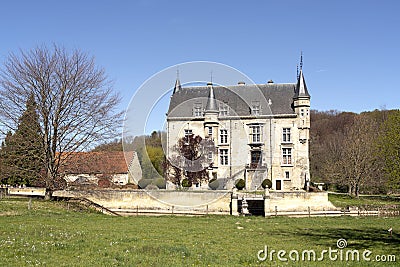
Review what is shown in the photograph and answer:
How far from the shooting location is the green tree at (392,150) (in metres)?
29.2

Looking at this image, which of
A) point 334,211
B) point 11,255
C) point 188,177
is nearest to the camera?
point 11,255

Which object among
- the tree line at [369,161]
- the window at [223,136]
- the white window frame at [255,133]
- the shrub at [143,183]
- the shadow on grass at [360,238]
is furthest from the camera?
the window at [223,136]

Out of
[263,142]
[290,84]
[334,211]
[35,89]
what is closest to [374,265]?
[334,211]

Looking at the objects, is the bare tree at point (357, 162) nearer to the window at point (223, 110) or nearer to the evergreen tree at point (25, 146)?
the window at point (223, 110)

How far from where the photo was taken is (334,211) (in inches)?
974

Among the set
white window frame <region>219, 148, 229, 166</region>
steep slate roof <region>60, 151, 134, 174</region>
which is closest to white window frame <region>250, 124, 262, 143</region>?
white window frame <region>219, 148, 229, 166</region>

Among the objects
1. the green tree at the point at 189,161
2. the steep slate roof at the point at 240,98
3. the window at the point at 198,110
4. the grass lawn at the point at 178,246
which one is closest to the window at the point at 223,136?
the green tree at the point at 189,161

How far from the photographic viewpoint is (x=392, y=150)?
29953mm

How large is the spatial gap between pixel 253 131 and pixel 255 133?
27cm

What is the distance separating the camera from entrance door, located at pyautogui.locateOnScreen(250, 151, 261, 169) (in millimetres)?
37125

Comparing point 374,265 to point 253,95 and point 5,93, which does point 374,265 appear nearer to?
point 5,93

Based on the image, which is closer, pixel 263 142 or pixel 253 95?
pixel 263 142

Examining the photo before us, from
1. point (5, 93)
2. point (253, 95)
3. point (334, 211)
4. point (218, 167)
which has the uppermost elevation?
point (253, 95)

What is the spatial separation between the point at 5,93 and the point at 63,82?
9.42 ft
